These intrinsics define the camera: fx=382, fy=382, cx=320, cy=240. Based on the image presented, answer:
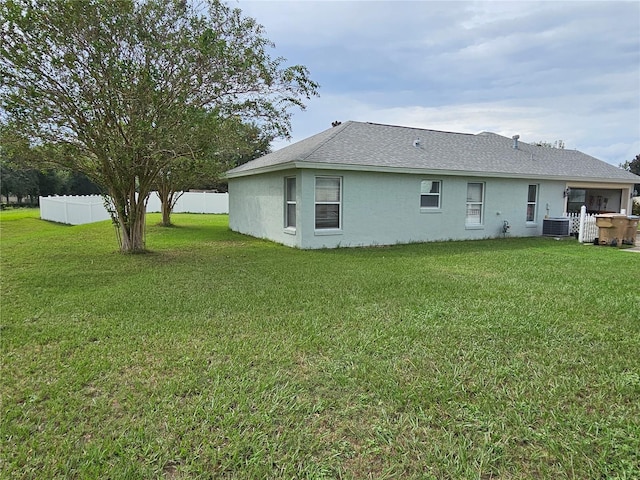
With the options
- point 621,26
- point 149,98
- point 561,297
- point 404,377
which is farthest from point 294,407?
point 621,26

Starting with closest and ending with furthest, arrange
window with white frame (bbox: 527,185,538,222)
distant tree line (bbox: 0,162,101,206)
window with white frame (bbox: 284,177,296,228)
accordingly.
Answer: window with white frame (bbox: 284,177,296,228) < window with white frame (bbox: 527,185,538,222) < distant tree line (bbox: 0,162,101,206)

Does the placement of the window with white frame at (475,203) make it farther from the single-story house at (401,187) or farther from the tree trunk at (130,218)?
the tree trunk at (130,218)

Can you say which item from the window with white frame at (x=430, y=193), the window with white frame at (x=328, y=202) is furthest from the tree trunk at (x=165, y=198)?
the window with white frame at (x=430, y=193)

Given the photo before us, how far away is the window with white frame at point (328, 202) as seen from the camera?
11141 millimetres

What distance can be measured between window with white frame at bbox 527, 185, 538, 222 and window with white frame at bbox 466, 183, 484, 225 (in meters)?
2.61

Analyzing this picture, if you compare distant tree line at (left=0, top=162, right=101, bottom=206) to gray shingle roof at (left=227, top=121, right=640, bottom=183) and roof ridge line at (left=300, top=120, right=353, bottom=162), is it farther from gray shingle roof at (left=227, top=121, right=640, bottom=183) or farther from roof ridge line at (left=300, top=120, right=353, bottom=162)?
gray shingle roof at (left=227, top=121, right=640, bottom=183)

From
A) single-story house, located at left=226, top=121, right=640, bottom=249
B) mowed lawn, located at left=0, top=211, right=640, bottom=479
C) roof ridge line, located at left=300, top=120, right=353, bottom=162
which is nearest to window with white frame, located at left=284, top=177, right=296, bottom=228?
single-story house, located at left=226, top=121, right=640, bottom=249

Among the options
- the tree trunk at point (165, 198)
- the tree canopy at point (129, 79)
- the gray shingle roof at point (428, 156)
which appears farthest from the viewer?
the tree trunk at point (165, 198)

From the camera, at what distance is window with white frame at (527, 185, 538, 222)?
49.3 ft

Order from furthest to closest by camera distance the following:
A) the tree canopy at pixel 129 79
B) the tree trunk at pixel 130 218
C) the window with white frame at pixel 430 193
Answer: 1. the window with white frame at pixel 430 193
2. the tree trunk at pixel 130 218
3. the tree canopy at pixel 129 79

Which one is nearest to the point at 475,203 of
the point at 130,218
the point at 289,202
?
the point at 289,202

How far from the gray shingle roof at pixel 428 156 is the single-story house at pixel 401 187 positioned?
5 centimetres

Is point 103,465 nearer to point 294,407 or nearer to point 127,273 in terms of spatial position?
point 294,407

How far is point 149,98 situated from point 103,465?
324 inches
